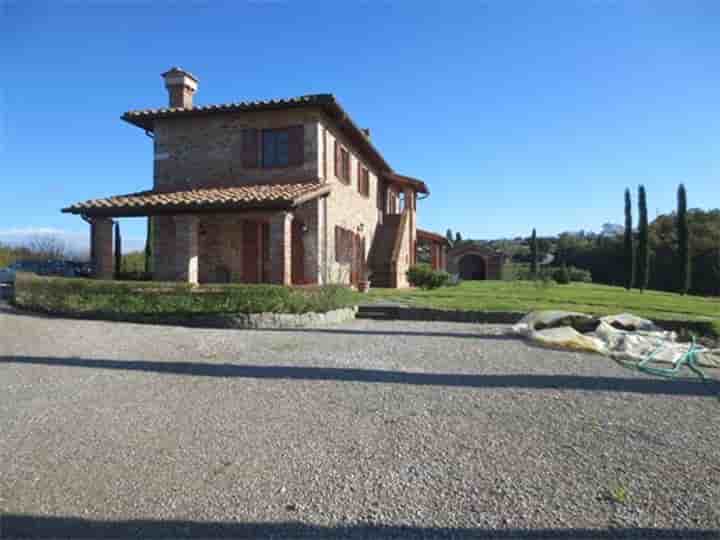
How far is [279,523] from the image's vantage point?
7.90 feet

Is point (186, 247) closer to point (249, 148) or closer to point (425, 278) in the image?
point (249, 148)

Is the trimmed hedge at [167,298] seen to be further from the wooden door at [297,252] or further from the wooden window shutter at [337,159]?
the wooden window shutter at [337,159]

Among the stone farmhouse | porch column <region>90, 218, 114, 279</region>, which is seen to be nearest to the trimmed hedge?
the stone farmhouse

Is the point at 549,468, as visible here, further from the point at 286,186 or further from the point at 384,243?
the point at 384,243

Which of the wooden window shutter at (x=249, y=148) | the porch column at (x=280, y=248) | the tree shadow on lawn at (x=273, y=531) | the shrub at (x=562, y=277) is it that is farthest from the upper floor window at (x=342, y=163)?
the shrub at (x=562, y=277)

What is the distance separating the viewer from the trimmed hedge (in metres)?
9.30

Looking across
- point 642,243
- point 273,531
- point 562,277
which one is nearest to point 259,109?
point 273,531

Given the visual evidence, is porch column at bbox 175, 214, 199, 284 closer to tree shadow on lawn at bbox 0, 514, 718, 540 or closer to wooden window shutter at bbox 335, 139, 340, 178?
wooden window shutter at bbox 335, 139, 340, 178

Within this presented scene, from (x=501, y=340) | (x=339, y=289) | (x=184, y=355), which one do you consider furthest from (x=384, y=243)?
(x=184, y=355)

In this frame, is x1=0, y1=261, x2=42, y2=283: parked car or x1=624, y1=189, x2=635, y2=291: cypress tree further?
x1=624, y1=189, x2=635, y2=291: cypress tree

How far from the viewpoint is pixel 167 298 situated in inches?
377

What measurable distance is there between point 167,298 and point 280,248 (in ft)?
9.19

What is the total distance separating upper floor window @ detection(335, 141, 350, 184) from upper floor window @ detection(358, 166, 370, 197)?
174 centimetres

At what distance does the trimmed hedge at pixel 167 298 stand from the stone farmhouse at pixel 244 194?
1.48 metres
